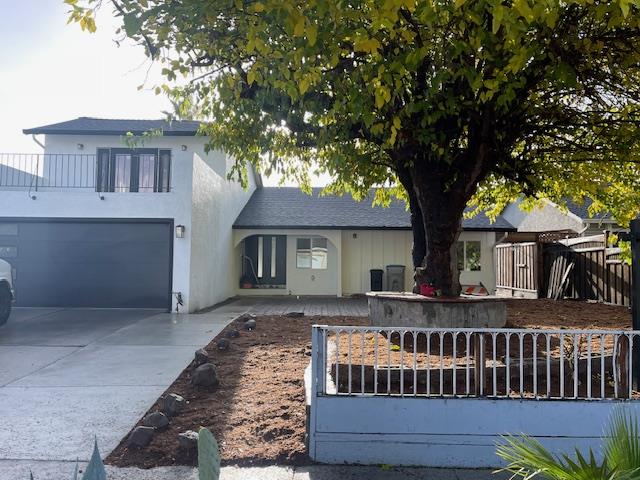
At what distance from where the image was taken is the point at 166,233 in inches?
498

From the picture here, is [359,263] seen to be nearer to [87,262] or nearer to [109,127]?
[87,262]

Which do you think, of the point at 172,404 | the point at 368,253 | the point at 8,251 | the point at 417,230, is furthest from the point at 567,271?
the point at 8,251

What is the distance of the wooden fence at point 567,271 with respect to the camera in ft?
36.1

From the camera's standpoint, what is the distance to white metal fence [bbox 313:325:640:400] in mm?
3684

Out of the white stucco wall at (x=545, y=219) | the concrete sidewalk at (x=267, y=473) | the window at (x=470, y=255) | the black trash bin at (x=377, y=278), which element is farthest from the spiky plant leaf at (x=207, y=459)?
the white stucco wall at (x=545, y=219)

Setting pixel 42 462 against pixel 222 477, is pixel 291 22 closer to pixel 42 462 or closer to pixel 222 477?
pixel 222 477

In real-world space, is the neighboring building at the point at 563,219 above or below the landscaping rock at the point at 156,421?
above

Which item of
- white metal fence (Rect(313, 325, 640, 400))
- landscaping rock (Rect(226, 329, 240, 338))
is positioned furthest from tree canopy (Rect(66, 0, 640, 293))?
landscaping rock (Rect(226, 329, 240, 338))

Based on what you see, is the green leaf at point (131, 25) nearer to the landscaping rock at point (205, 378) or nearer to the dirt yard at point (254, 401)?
the dirt yard at point (254, 401)

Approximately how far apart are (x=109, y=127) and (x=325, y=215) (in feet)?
25.7

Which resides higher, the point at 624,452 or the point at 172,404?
the point at 624,452

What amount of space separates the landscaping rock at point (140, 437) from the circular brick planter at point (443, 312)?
3941mm

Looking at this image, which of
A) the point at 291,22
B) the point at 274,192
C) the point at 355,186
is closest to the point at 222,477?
the point at 291,22

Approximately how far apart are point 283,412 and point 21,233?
11.4 meters
